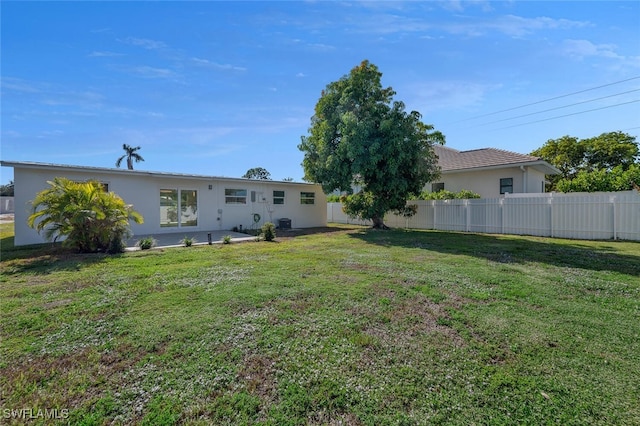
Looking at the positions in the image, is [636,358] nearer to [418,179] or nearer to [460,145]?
[418,179]

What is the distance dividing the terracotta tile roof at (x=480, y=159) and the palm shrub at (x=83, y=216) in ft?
58.0

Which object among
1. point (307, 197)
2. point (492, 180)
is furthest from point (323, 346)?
point (492, 180)

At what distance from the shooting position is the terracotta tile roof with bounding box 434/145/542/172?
1628cm

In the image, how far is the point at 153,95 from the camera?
39.4ft

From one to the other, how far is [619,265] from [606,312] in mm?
3694

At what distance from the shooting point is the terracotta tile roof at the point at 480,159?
1628 cm

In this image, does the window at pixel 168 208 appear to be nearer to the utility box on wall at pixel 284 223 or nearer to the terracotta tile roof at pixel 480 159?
the utility box on wall at pixel 284 223

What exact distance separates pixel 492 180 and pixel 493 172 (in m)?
0.48

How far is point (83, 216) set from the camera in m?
7.45

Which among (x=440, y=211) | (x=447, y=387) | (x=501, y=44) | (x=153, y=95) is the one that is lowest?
(x=447, y=387)

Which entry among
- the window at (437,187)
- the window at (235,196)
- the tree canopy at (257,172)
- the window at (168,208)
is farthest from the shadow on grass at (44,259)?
the tree canopy at (257,172)

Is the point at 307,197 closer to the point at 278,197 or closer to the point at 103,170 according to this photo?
the point at 278,197

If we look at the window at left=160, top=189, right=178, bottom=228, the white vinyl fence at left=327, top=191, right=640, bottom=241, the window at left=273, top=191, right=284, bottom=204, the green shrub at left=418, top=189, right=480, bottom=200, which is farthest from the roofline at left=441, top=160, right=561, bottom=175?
the window at left=160, top=189, right=178, bottom=228

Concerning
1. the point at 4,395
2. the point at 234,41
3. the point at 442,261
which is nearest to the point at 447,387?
the point at 4,395
